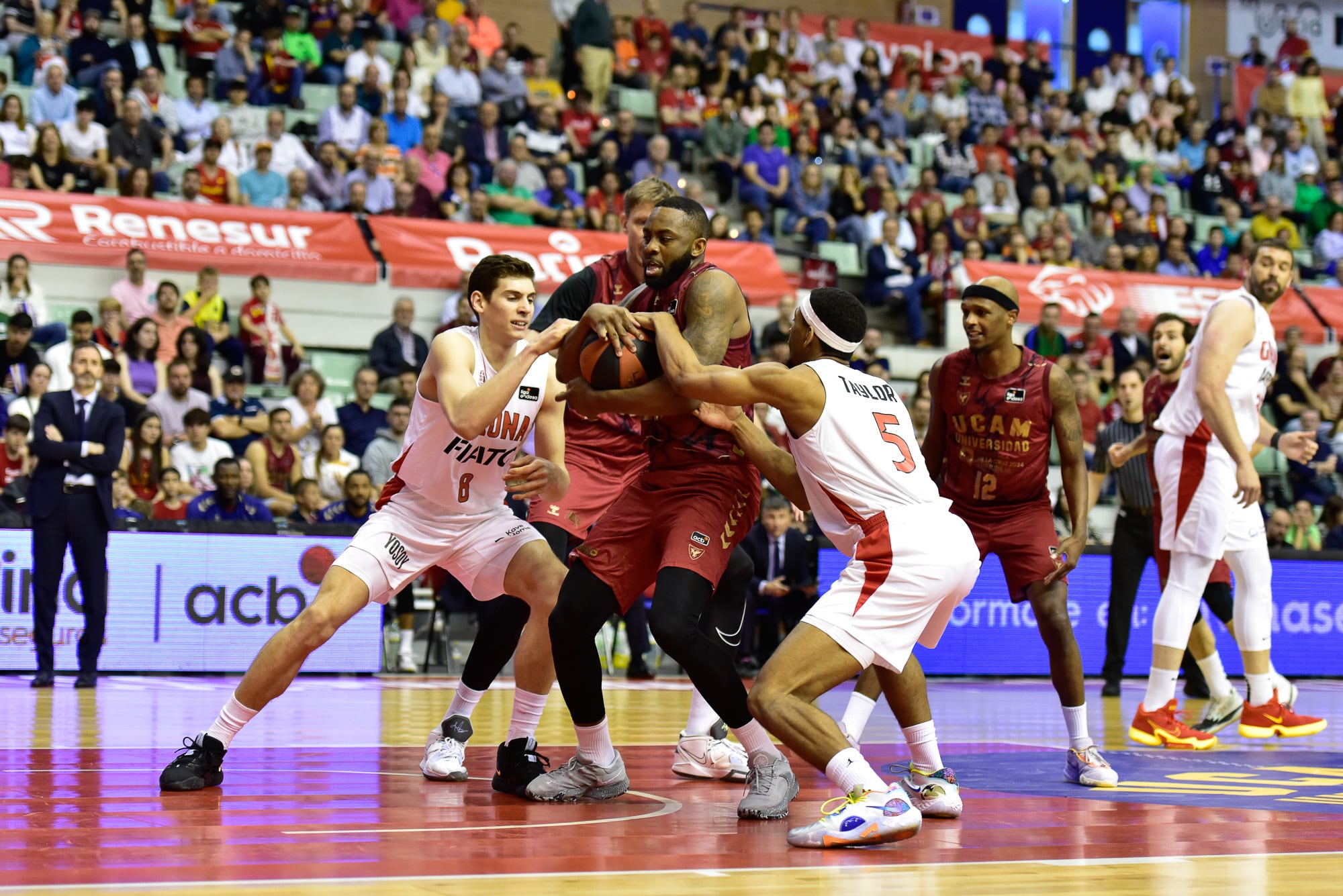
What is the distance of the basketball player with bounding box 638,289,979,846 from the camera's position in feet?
15.2

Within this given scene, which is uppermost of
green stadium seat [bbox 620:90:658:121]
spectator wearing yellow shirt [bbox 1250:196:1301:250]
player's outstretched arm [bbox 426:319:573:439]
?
green stadium seat [bbox 620:90:658:121]

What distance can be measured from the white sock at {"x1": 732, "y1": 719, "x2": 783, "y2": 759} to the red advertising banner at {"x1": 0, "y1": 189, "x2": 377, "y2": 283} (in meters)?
11.0

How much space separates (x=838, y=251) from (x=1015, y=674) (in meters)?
7.27

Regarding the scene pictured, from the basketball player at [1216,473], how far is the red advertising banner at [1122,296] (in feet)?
33.4

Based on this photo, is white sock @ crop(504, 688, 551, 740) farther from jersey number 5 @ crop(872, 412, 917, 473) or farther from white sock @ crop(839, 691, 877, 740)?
jersey number 5 @ crop(872, 412, 917, 473)

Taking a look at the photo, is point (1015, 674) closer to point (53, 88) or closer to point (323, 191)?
point (323, 191)

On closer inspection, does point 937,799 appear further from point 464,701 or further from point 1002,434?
point 464,701

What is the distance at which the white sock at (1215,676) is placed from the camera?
8398mm

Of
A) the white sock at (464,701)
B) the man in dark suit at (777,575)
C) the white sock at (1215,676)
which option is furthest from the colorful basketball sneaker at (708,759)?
the man in dark suit at (777,575)

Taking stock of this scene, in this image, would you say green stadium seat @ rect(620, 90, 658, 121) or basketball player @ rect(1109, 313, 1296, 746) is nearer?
basketball player @ rect(1109, 313, 1296, 746)

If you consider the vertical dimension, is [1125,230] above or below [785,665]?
above

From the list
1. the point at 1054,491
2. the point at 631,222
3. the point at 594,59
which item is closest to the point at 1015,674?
the point at 1054,491

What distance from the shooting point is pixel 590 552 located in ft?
17.5

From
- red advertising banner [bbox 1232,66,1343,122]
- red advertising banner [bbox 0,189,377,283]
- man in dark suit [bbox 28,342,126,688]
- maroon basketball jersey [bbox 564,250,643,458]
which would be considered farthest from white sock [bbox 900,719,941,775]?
red advertising banner [bbox 1232,66,1343,122]
